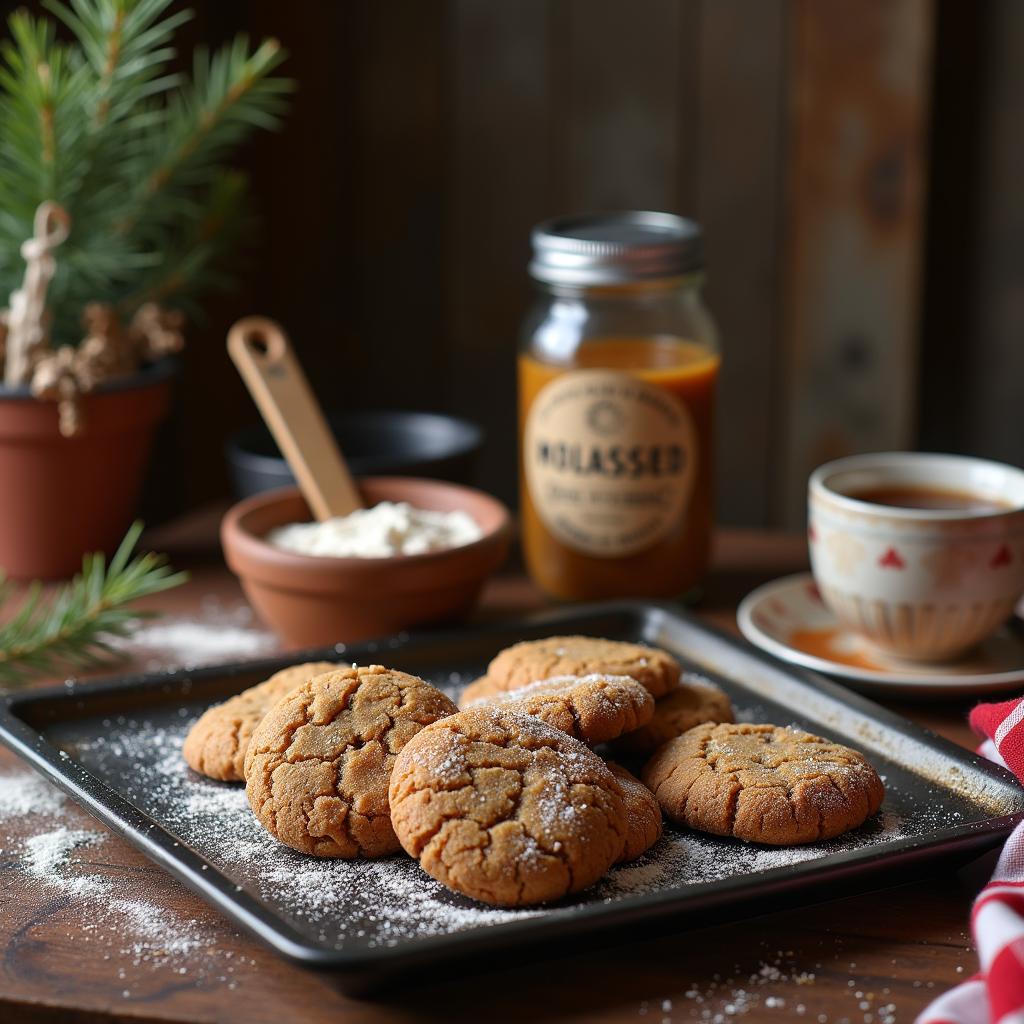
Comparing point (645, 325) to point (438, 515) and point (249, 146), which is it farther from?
point (249, 146)

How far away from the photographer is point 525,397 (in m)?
1.35

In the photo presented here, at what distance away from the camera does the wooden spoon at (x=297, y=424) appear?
1330 mm

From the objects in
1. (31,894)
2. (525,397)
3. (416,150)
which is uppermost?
(416,150)

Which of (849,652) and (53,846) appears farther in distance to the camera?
(849,652)

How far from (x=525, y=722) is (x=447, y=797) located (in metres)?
0.08

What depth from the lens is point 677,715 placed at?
945 mm

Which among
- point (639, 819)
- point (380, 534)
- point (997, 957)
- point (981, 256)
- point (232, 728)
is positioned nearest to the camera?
point (997, 957)

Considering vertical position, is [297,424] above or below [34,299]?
below

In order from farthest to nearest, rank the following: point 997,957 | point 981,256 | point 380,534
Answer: point 981,256 → point 380,534 → point 997,957

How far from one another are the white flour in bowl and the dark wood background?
81 cm

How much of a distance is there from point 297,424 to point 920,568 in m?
0.57

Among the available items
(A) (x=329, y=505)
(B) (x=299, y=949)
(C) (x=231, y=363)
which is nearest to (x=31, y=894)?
(B) (x=299, y=949)

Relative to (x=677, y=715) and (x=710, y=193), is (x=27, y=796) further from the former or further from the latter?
(x=710, y=193)

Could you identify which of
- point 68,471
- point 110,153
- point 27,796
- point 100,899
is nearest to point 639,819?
point 100,899
